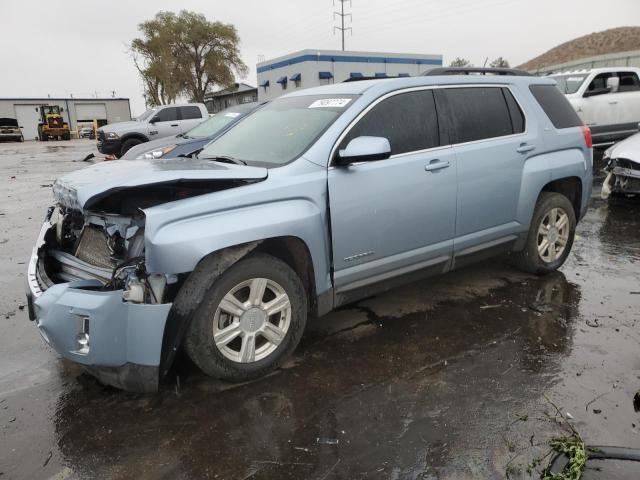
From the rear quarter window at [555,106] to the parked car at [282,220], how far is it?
0.22ft

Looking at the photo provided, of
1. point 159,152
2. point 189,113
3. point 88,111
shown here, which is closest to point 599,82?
point 159,152

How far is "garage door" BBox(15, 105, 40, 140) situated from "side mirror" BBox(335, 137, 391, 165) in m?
62.2

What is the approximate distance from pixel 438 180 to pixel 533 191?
121cm

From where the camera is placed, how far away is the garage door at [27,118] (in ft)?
182

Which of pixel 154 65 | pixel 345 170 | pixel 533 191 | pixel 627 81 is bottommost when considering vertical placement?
pixel 533 191

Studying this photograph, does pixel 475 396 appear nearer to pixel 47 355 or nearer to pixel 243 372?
pixel 243 372

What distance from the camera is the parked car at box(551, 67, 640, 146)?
11.8 metres

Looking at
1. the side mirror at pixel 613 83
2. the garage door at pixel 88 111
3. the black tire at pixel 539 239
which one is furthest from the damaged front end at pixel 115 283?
the garage door at pixel 88 111

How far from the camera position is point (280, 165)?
10.8 ft

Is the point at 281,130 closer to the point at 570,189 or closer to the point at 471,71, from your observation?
the point at 471,71

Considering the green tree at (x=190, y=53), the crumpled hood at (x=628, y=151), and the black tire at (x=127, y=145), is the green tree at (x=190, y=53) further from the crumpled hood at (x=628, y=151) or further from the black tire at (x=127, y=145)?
the crumpled hood at (x=628, y=151)

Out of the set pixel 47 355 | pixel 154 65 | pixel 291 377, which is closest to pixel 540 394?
pixel 291 377

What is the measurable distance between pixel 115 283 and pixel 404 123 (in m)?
2.32

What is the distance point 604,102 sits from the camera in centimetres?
1191
